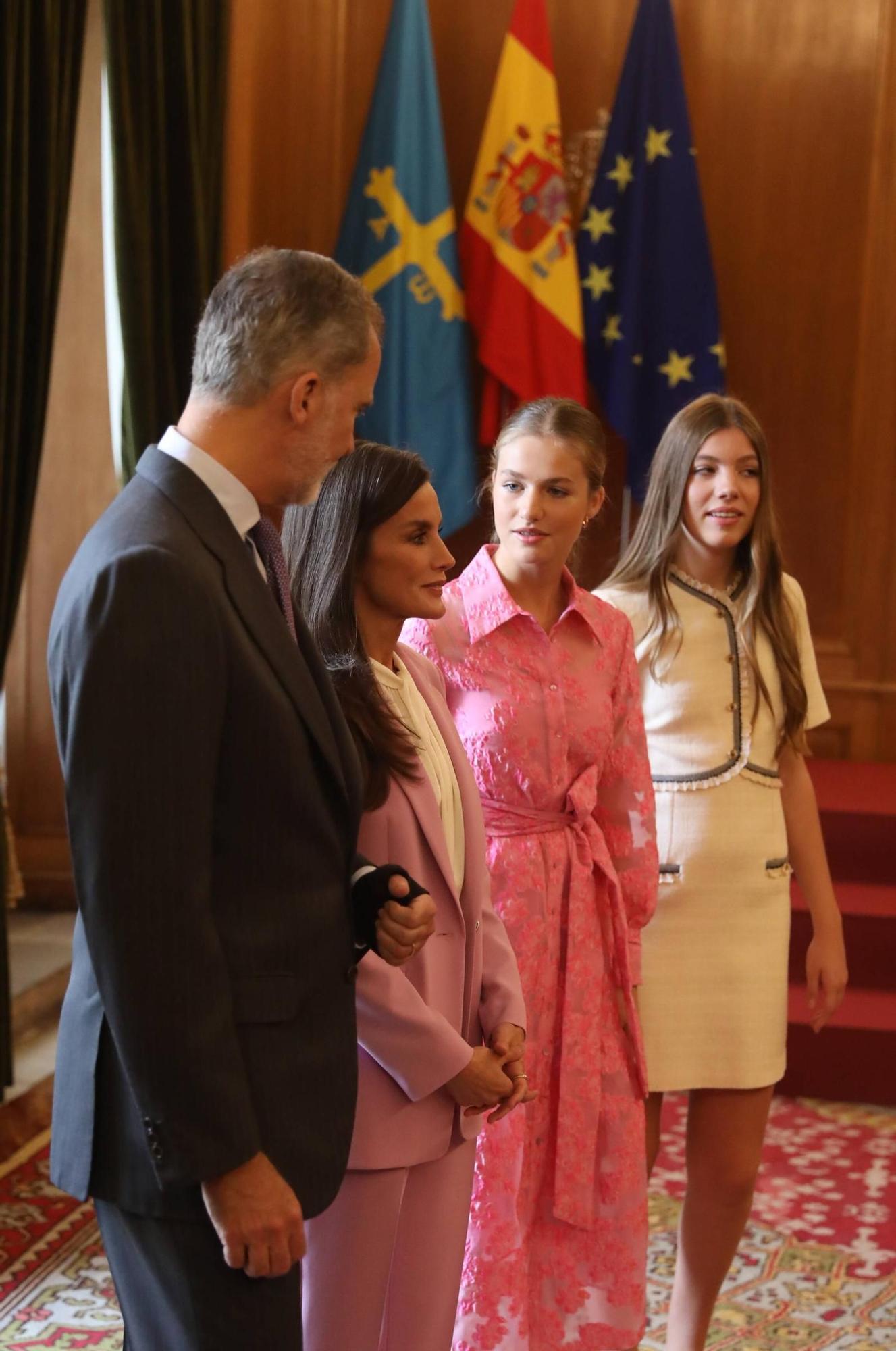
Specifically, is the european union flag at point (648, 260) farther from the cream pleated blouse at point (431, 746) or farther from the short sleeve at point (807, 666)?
the cream pleated blouse at point (431, 746)

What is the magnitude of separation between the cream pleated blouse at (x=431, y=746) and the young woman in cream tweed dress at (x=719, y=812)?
772mm

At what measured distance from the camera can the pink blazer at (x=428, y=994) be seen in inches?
63.1

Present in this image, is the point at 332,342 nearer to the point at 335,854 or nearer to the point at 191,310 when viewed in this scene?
the point at 335,854

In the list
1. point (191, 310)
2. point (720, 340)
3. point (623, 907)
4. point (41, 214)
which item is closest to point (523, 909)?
point (623, 907)

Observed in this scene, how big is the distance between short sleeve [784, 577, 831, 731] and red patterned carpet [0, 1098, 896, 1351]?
1113mm

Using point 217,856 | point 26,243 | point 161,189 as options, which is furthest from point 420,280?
point 217,856

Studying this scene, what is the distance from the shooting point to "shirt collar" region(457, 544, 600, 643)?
2191mm

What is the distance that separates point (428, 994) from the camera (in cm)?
170

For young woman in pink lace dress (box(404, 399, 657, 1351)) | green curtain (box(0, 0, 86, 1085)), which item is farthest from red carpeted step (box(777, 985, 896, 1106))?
green curtain (box(0, 0, 86, 1085))

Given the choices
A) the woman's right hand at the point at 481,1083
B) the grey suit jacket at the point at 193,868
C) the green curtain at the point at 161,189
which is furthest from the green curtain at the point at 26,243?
the grey suit jacket at the point at 193,868

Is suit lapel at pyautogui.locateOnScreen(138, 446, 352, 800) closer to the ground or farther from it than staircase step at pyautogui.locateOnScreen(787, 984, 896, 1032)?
farther from it

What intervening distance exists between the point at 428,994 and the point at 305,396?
2.45ft

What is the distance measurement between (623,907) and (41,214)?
83.0 inches

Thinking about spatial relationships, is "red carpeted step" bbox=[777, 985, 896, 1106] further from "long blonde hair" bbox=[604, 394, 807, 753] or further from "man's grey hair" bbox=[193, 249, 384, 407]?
"man's grey hair" bbox=[193, 249, 384, 407]
